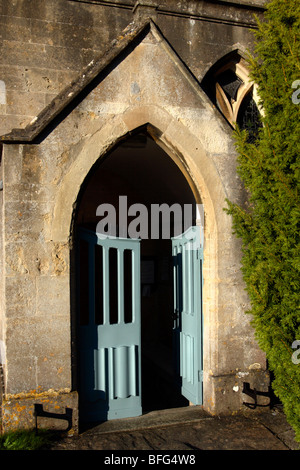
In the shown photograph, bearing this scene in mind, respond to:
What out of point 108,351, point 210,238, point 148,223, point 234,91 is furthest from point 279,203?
point 148,223

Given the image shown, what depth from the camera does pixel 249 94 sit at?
7082mm

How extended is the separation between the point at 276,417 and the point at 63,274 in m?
3.05

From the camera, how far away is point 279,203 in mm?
4523

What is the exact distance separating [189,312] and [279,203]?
6.90 ft

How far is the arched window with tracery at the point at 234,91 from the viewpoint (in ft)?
22.7

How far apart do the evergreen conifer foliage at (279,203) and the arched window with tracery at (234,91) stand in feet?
6.88

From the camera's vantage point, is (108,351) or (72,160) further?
(108,351)

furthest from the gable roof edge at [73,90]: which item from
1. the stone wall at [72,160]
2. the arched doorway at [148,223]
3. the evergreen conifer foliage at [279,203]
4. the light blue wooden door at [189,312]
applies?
the arched doorway at [148,223]

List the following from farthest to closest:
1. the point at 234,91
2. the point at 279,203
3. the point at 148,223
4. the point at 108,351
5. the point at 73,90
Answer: the point at 148,223
the point at 234,91
the point at 108,351
the point at 73,90
the point at 279,203

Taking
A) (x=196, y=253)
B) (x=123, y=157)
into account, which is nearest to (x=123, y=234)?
(x=123, y=157)

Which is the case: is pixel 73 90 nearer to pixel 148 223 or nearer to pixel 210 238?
pixel 210 238

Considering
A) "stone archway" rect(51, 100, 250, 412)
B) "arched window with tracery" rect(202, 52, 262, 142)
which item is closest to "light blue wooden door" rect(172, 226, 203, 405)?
"stone archway" rect(51, 100, 250, 412)

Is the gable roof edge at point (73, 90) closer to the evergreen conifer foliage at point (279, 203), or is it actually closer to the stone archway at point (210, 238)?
the stone archway at point (210, 238)
